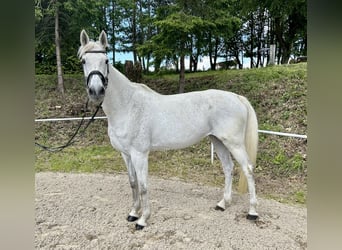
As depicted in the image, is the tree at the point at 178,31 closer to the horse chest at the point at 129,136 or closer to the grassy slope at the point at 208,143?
the grassy slope at the point at 208,143

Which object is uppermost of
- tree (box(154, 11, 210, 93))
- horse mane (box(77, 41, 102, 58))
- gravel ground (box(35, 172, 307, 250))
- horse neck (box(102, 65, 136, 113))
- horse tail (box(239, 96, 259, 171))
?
tree (box(154, 11, 210, 93))

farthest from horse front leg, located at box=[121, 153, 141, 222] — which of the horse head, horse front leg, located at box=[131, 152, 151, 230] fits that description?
the horse head

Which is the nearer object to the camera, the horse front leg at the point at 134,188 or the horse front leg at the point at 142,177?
the horse front leg at the point at 142,177

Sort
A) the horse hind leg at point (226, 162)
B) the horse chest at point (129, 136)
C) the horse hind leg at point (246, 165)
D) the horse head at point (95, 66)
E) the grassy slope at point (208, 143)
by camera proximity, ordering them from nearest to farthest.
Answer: the horse head at point (95, 66) → the horse chest at point (129, 136) → the horse hind leg at point (246, 165) → the horse hind leg at point (226, 162) → the grassy slope at point (208, 143)

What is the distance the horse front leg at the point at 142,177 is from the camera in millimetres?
2314

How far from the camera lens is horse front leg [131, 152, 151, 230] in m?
2.31

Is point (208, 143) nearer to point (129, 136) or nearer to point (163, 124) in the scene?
point (163, 124)

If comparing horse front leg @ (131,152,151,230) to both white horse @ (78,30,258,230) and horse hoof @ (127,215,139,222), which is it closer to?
white horse @ (78,30,258,230)

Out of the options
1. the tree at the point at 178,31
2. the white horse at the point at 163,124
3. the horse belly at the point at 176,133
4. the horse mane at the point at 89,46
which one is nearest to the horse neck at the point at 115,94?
the white horse at the point at 163,124

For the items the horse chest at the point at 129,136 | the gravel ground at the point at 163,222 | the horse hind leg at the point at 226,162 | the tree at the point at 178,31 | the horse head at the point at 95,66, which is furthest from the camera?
the tree at the point at 178,31

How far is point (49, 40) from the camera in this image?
6.10m
